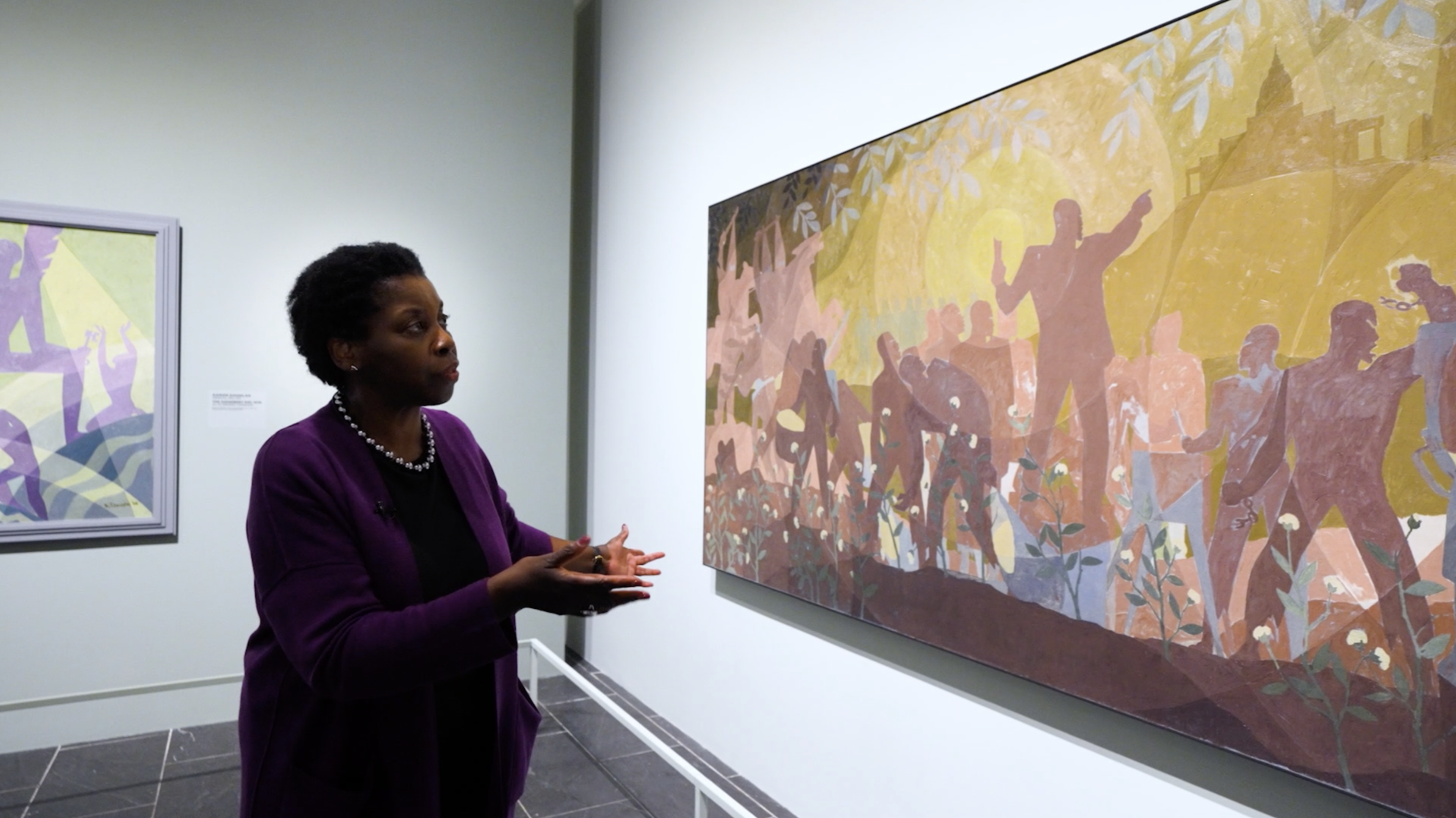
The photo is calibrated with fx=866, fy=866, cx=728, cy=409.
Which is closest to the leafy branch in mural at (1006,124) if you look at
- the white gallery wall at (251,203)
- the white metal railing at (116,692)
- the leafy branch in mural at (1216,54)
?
the leafy branch in mural at (1216,54)

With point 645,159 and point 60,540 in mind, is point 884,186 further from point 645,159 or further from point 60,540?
point 60,540

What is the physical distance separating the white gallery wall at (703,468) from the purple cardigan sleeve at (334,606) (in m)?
1.29

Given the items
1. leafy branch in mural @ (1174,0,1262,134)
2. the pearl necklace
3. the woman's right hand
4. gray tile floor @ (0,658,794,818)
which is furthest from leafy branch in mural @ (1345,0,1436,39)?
gray tile floor @ (0,658,794,818)

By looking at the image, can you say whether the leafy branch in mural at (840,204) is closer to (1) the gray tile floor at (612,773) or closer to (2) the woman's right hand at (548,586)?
(2) the woman's right hand at (548,586)

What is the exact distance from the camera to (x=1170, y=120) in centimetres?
163

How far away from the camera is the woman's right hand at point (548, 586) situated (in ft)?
3.97

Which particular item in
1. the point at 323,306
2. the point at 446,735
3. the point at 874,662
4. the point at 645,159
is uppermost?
the point at 645,159

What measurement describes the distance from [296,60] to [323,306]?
2.88 metres

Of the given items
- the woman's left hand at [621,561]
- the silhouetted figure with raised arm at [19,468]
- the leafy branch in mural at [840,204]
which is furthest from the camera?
the silhouetted figure with raised arm at [19,468]

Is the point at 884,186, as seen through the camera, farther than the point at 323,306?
Yes

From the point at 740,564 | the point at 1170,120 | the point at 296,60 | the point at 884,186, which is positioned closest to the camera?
the point at 1170,120

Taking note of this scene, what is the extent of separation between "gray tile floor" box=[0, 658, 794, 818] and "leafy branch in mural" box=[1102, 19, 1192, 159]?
2.11 m

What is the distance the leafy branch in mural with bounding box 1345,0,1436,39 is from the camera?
1.28 metres

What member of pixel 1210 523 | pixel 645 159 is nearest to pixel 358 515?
pixel 1210 523
